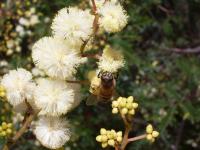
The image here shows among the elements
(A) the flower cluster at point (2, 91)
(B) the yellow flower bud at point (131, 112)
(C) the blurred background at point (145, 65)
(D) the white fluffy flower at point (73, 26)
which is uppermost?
(D) the white fluffy flower at point (73, 26)

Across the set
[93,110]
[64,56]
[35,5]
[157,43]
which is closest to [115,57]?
[64,56]

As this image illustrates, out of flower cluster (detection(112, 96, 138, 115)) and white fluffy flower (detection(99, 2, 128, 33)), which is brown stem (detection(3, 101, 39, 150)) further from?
white fluffy flower (detection(99, 2, 128, 33))

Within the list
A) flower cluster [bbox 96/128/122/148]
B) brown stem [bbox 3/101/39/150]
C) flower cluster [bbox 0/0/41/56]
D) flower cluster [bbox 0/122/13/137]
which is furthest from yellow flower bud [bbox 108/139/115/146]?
flower cluster [bbox 0/0/41/56]

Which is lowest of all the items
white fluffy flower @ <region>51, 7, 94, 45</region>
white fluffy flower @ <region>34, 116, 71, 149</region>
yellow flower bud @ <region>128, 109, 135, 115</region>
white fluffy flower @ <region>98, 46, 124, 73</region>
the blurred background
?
the blurred background

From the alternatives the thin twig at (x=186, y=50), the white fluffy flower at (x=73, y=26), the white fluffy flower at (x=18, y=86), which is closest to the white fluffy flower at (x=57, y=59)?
the white fluffy flower at (x=73, y=26)

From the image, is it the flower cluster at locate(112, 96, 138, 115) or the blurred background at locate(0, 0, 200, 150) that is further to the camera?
the blurred background at locate(0, 0, 200, 150)

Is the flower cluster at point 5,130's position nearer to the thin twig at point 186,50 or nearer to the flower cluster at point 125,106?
the flower cluster at point 125,106
